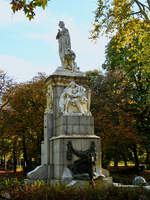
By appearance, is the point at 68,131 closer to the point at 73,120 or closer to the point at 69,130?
the point at 69,130

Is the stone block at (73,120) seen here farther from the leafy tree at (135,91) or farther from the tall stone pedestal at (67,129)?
the leafy tree at (135,91)

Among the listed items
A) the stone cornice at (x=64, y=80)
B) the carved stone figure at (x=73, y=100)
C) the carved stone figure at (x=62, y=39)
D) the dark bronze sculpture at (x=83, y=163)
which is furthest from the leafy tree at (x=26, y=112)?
the dark bronze sculpture at (x=83, y=163)

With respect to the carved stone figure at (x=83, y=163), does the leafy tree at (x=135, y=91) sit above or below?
above

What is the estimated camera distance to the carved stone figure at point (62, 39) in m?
12.6

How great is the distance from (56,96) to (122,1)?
5.59 metres

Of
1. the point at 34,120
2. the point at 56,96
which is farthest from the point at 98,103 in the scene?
the point at 56,96

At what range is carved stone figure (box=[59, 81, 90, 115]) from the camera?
1105 centimetres

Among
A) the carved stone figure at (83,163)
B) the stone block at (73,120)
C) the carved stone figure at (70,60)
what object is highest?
the carved stone figure at (70,60)

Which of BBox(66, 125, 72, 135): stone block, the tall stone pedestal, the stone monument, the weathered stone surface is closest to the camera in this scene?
→ the stone monument

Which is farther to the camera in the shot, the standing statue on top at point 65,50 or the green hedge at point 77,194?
the standing statue on top at point 65,50

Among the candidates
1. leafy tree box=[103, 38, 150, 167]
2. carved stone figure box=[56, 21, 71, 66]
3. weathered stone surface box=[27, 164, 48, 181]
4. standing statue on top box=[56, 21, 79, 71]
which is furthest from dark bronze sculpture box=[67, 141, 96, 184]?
leafy tree box=[103, 38, 150, 167]

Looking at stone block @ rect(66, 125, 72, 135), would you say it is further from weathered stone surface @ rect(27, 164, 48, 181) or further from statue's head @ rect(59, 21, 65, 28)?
statue's head @ rect(59, 21, 65, 28)

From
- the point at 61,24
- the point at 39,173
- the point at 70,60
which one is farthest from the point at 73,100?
the point at 61,24

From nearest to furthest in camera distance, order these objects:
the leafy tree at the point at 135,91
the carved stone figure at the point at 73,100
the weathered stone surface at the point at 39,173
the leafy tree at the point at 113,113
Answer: the weathered stone surface at the point at 39,173 → the carved stone figure at the point at 73,100 → the leafy tree at the point at 135,91 → the leafy tree at the point at 113,113
